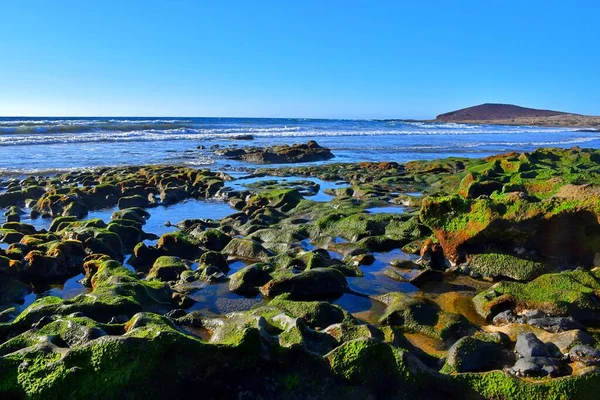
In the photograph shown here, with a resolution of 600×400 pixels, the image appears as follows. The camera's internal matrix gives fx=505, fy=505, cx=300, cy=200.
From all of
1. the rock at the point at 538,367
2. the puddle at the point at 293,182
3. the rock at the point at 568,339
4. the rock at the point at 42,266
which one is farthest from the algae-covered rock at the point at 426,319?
the puddle at the point at 293,182

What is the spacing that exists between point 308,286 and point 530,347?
3621mm

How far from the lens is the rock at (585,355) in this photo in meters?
5.26

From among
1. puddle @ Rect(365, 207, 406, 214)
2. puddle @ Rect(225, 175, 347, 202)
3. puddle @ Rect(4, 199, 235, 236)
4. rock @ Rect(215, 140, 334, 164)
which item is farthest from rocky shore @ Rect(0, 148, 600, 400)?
rock @ Rect(215, 140, 334, 164)

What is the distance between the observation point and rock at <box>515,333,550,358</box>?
5.41 metres

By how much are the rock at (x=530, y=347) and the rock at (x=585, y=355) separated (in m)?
0.29

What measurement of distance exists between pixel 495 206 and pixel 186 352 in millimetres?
6859

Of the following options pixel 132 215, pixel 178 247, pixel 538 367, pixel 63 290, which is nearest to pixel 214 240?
pixel 178 247

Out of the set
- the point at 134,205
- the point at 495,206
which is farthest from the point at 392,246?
the point at 134,205

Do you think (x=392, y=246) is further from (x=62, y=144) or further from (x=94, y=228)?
(x=62, y=144)

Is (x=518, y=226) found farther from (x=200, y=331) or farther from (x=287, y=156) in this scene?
(x=287, y=156)

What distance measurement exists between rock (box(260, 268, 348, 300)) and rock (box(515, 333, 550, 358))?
3.25 meters

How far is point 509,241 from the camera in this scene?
363 inches

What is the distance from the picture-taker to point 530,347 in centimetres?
548

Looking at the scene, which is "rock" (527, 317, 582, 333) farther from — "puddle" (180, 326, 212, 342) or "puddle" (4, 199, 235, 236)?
"puddle" (4, 199, 235, 236)
